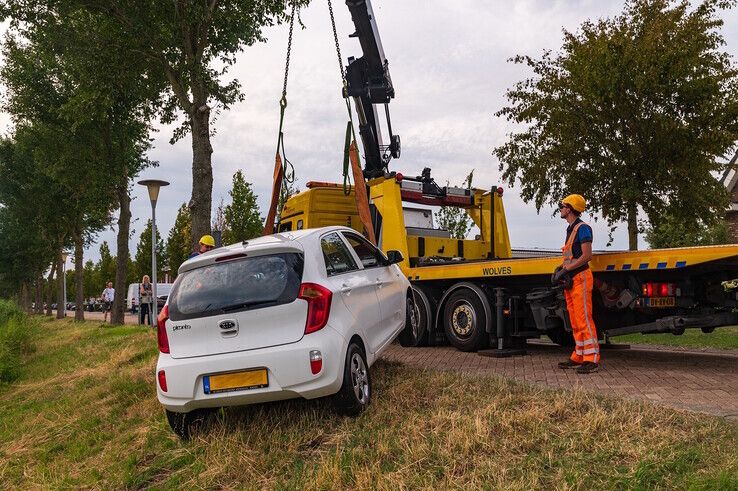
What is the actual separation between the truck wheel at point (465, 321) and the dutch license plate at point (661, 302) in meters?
2.33

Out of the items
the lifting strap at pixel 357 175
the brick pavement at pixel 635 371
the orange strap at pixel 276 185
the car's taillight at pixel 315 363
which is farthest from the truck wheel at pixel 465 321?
the car's taillight at pixel 315 363

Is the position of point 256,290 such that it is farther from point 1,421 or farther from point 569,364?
point 1,421

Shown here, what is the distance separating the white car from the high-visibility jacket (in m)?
2.70

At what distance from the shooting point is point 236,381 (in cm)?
515

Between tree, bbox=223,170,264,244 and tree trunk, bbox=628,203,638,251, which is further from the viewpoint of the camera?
tree, bbox=223,170,264,244

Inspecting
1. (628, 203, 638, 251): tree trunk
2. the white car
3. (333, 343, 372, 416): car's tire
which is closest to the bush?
the white car

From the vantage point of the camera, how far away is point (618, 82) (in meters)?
14.2

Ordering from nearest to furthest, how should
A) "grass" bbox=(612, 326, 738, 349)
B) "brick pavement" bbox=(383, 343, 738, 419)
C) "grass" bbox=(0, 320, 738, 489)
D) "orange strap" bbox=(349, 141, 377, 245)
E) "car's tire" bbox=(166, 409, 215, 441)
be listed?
"grass" bbox=(0, 320, 738, 489) < "car's tire" bbox=(166, 409, 215, 441) < "brick pavement" bbox=(383, 343, 738, 419) < "orange strap" bbox=(349, 141, 377, 245) < "grass" bbox=(612, 326, 738, 349)

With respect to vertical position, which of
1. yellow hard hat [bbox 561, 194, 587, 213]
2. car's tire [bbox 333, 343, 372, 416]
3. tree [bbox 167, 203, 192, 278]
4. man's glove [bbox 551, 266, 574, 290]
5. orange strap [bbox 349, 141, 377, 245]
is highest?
tree [bbox 167, 203, 192, 278]

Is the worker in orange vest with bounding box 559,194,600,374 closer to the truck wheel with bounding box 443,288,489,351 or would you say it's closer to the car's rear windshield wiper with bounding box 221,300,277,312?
the truck wheel with bounding box 443,288,489,351

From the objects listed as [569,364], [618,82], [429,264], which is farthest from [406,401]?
[618,82]

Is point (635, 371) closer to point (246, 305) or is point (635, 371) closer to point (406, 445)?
point (406, 445)

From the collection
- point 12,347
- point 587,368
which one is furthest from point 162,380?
point 12,347

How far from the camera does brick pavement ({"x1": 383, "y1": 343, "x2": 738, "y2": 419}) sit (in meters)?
5.91
